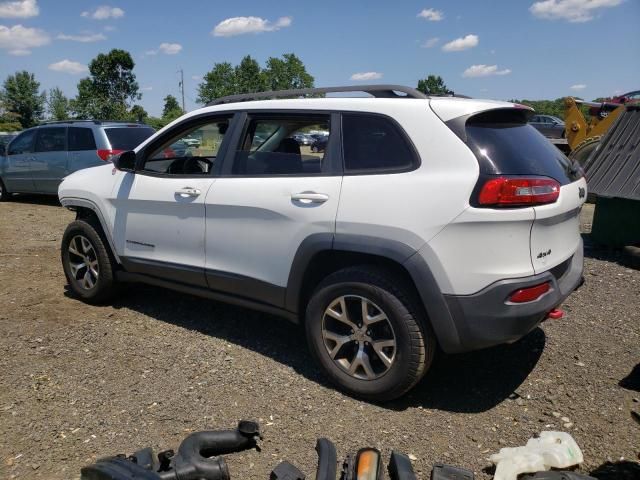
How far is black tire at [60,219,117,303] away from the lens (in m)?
4.72

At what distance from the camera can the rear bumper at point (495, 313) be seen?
2.83 meters

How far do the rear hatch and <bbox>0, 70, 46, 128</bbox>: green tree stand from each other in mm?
81707

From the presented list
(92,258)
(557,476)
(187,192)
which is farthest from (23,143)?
(557,476)

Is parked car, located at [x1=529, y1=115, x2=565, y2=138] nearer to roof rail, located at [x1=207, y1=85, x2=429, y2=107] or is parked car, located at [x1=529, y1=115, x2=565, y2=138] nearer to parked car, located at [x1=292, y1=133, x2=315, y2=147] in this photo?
parked car, located at [x1=292, y1=133, x2=315, y2=147]

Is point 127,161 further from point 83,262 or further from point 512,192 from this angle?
point 512,192

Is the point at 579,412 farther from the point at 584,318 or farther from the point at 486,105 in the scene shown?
the point at 486,105

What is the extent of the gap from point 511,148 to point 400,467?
A: 1791 millimetres

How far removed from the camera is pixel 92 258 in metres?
4.89

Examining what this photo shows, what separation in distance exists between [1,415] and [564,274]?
3454 millimetres

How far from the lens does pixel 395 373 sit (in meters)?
3.11

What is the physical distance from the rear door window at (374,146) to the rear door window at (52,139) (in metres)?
9.00

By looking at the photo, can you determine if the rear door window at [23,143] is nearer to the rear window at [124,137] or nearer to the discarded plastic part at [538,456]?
the rear window at [124,137]

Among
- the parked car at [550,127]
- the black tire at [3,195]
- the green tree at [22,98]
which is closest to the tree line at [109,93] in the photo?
the green tree at [22,98]

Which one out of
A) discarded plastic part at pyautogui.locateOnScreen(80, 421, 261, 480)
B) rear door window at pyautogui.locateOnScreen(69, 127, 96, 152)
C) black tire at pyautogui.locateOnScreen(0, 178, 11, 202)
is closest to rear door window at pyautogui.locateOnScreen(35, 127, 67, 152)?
rear door window at pyautogui.locateOnScreen(69, 127, 96, 152)
